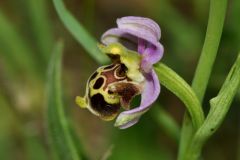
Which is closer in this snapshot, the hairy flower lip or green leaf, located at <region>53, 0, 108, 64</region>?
the hairy flower lip

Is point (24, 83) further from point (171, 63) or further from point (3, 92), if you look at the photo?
point (171, 63)

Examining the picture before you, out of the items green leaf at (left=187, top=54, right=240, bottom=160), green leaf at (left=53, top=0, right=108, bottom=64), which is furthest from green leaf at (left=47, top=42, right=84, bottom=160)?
green leaf at (left=187, top=54, right=240, bottom=160)

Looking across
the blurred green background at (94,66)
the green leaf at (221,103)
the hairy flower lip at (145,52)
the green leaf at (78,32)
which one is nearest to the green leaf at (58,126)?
the green leaf at (78,32)

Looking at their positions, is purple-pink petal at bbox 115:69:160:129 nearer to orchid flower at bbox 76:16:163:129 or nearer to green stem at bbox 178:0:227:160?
orchid flower at bbox 76:16:163:129

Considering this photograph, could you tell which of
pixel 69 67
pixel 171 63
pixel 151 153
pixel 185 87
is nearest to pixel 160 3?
pixel 171 63

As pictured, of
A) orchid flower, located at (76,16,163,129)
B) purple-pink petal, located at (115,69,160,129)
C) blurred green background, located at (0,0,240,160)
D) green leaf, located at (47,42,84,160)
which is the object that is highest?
orchid flower, located at (76,16,163,129)
